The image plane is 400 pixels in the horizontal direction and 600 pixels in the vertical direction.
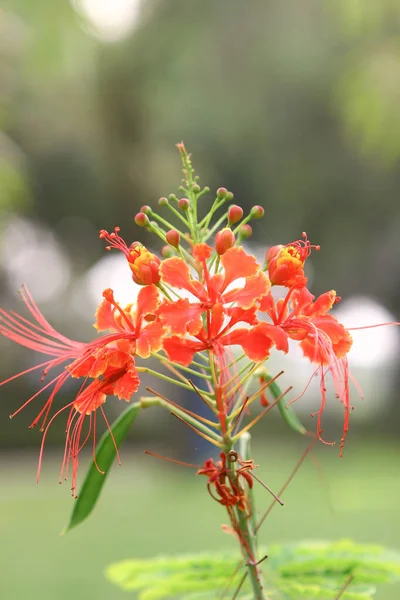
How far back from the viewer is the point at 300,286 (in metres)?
1.04

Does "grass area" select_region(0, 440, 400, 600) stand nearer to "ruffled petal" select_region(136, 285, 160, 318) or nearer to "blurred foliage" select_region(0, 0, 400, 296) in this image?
"ruffled petal" select_region(136, 285, 160, 318)

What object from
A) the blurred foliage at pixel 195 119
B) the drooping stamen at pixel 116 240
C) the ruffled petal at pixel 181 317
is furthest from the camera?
the blurred foliage at pixel 195 119

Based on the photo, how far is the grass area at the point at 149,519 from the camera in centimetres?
471

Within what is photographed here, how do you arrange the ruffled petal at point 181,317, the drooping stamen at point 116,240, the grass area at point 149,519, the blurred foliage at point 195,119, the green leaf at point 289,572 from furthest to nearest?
the blurred foliage at point 195,119
the grass area at point 149,519
the green leaf at point 289,572
the drooping stamen at point 116,240
the ruffled petal at point 181,317

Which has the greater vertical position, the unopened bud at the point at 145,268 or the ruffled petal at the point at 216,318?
the unopened bud at the point at 145,268

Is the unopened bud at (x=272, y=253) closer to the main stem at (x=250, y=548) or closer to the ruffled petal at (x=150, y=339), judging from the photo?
the ruffled petal at (x=150, y=339)

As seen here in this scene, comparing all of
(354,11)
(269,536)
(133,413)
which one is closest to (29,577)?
(269,536)

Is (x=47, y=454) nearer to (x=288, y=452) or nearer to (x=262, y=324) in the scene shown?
(x=288, y=452)

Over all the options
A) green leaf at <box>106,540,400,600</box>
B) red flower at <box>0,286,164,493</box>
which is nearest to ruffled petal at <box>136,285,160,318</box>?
red flower at <box>0,286,164,493</box>

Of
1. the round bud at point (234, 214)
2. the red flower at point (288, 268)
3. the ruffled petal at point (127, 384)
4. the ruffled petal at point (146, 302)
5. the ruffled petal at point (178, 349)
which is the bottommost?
the ruffled petal at point (127, 384)

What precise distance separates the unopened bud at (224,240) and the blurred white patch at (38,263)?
9.74 meters

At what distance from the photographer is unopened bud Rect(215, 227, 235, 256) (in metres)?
1.02

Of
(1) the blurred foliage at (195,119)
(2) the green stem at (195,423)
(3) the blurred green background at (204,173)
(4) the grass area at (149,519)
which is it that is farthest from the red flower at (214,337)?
(1) the blurred foliage at (195,119)

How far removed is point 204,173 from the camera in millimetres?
9977
